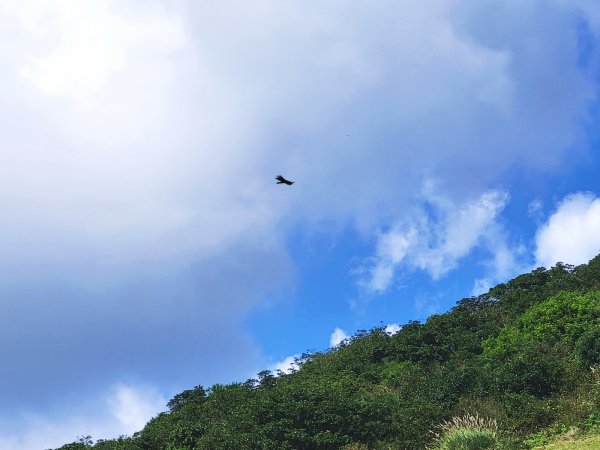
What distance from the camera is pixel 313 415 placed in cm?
2422

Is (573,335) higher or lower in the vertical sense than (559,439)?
higher

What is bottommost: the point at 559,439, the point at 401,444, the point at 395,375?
the point at 559,439

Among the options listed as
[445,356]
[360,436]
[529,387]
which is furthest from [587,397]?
[445,356]

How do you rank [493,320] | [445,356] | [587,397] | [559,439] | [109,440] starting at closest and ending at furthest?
[559,439] → [587,397] → [109,440] → [445,356] → [493,320]

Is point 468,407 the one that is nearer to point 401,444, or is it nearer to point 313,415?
point 401,444

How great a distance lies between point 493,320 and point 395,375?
14718mm

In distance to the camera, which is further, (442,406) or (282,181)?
(442,406)

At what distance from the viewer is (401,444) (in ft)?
75.3

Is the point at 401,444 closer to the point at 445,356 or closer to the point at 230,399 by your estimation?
the point at 230,399

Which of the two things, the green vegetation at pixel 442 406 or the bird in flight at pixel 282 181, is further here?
the green vegetation at pixel 442 406

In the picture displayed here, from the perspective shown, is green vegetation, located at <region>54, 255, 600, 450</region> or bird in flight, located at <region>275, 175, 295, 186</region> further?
green vegetation, located at <region>54, 255, 600, 450</region>

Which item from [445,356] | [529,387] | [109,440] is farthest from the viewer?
[445,356]

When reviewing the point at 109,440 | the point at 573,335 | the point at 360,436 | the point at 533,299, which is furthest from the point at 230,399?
the point at 533,299

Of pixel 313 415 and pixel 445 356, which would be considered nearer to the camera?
pixel 313 415
